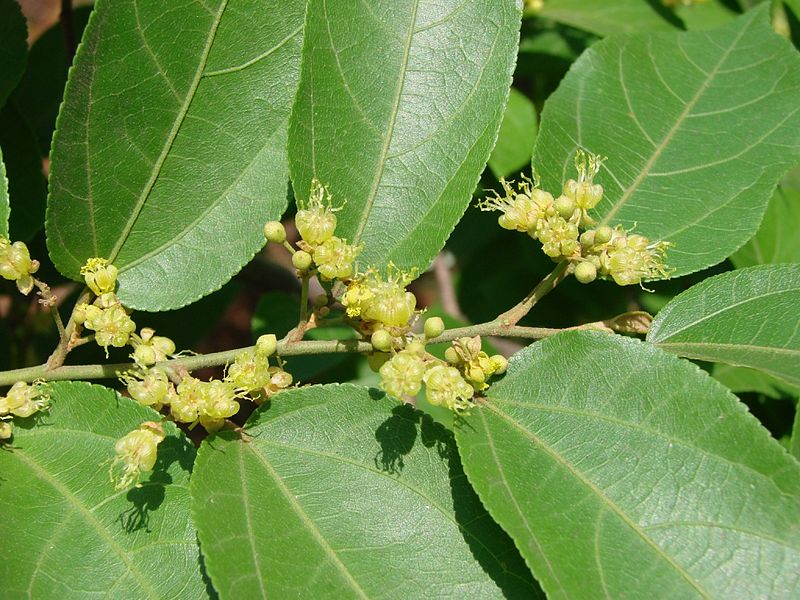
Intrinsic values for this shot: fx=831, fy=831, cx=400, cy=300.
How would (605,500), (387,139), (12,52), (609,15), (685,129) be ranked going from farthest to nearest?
(609,15) < (12,52) < (685,129) < (387,139) < (605,500)

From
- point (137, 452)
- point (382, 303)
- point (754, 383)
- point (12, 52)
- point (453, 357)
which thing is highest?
point (12, 52)

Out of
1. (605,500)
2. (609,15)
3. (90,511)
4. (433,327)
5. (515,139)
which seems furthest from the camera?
(609,15)

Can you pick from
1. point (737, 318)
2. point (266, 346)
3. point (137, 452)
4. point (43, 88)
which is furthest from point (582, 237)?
point (43, 88)

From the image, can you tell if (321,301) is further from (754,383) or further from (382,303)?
(754,383)

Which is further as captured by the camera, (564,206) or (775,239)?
(775,239)

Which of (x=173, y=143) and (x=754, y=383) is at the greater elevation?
(x=173, y=143)

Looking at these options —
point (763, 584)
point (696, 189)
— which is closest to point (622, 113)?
point (696, 189)

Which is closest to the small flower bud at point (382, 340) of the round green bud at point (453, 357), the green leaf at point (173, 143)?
the round green bud at point (453, 357)
